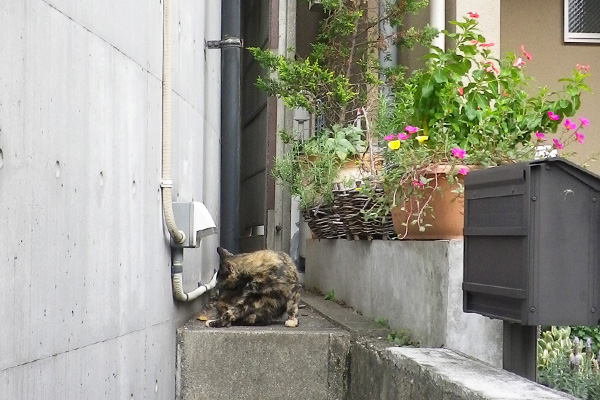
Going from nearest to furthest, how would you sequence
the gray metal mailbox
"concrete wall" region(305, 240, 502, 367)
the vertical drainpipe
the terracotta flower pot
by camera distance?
1. the gray metal mailbox
2. "concrete wall" region(305, 240, 502, 367)
3. the terracotta flower pot
4. the vertical drainpipe

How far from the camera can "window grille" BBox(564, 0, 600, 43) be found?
7312 mm

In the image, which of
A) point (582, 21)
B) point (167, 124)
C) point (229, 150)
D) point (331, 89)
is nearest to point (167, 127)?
point (167, 124)

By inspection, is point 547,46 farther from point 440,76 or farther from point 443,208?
point 443,208

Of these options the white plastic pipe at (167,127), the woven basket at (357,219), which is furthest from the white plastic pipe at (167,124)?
the woven basket at (357,219)

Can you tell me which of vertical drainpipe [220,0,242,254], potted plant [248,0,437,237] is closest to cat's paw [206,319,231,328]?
potted plant [248,0,437,237]

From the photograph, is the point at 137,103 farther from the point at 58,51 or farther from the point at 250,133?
the point at 250,133

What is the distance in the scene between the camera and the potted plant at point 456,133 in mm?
3693

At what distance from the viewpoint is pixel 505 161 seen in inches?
147

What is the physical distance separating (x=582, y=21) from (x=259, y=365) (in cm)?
447

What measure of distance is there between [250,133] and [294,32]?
1.94 m

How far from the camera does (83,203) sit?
2467mm

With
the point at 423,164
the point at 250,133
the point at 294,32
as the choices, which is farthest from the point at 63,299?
the point at 250,133

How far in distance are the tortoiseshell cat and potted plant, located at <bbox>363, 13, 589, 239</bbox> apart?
0.84m

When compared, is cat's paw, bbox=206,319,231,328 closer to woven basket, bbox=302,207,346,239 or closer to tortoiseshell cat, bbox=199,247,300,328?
tortoiseshell cat, bbox=199,247,300,328
